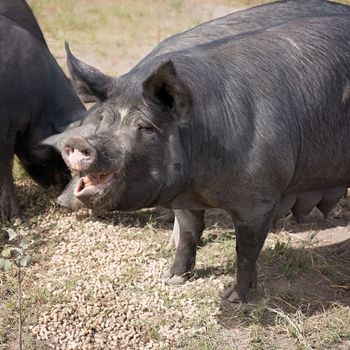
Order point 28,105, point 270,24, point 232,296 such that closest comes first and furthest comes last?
point 270,24
point 232,296
point 28,105

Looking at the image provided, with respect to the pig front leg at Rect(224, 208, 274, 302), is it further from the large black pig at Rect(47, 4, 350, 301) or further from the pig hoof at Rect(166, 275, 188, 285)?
the pig hoof at Rect(166, 275, 188, 285)

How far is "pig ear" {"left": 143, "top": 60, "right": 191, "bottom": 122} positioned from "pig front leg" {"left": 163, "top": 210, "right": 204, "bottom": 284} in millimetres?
1236

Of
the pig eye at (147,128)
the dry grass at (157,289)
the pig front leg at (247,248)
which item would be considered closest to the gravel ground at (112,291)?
the dry grass at (157,289)

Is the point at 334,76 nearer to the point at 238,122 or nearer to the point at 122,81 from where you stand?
the point at 238,122

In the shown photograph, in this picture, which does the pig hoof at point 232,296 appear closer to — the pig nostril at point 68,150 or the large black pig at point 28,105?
the pig nostril at point 68,150

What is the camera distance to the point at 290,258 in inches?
194

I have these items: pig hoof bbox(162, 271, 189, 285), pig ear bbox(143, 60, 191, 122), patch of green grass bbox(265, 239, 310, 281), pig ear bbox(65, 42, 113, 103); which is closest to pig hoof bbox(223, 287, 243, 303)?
pig hoof bbox(162, 271, 189, 285)

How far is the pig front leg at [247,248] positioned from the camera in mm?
4062

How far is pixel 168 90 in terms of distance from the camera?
11.0 ft

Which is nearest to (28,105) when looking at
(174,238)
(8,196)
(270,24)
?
(8,196)

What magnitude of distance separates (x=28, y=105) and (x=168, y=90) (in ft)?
8.60

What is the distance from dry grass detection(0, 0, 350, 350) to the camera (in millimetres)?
4172

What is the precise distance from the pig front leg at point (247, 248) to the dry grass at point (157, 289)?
10 centimetres

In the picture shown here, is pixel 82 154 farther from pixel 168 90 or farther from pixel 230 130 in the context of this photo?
pixel 230 130
